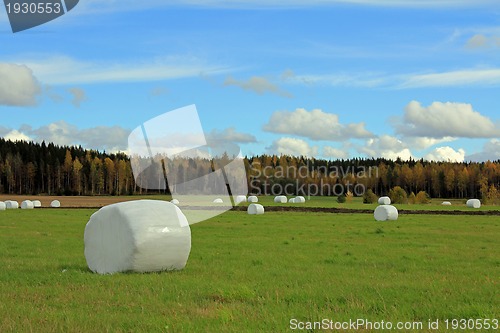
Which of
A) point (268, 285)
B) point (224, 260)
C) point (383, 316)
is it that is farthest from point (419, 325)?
point (224, 260)

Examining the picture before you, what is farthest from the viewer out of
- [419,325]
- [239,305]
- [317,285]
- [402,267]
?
[402,267]

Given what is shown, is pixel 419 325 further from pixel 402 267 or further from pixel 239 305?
pixel 402 267

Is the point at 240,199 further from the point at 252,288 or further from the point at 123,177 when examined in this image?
the point at 123,177

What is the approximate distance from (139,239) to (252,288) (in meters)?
3.55

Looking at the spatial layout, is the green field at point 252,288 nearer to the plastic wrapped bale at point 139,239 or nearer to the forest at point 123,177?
the plastic wrapped bale at point 139,239

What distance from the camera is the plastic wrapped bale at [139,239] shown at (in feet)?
50.8

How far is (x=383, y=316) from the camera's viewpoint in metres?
10.6

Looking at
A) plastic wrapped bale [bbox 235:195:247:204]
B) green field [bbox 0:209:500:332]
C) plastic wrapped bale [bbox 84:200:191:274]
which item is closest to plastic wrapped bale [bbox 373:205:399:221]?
green field [bbox 0:209:500:332]

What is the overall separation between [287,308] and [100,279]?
5781 millimetres

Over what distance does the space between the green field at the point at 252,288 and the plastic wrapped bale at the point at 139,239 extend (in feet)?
1.52

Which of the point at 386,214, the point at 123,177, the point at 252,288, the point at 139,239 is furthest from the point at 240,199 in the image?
the point at 123,177

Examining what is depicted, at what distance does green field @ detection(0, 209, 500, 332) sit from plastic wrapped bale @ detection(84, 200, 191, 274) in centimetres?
46

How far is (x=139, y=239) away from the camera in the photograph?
15.3 m

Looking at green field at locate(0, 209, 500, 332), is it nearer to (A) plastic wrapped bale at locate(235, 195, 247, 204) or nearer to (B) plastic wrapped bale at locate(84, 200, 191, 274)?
(B) plastic wrapped bale at locate(84, 200, 191, 274)
